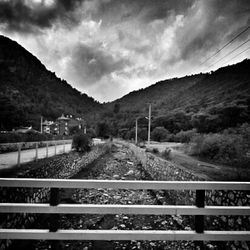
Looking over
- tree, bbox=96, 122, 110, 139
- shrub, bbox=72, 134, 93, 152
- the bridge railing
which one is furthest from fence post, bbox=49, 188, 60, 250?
tree, bbox=96, 122, 110, 139

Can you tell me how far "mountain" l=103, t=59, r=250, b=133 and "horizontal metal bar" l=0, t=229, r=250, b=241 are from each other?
25.6 m

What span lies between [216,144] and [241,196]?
8387 millimetres

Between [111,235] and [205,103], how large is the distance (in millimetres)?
60346

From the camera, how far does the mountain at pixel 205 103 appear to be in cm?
2540

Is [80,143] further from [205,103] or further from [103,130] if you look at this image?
[205,103]

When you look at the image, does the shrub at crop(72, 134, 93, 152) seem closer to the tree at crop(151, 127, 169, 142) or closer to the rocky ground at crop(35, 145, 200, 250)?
the rocky ground at crop(35, 145, 200, 250)

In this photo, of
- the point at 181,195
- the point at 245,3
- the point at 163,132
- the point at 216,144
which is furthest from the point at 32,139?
the point at 163,132

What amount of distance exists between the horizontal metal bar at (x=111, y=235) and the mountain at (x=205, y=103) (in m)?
25.6

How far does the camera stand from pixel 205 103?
54.6m

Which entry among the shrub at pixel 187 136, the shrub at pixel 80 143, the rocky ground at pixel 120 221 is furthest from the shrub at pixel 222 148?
the shrub at pixel 80 143

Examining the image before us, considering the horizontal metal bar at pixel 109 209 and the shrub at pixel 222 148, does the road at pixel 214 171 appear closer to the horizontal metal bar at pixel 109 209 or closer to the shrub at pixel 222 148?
the shrub at pixel 222 148

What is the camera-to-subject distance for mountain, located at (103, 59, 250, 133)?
Answer: 83.3ft

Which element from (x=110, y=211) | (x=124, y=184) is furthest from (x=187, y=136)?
(x=110, y=211)

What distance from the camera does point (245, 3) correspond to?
25.5ft
